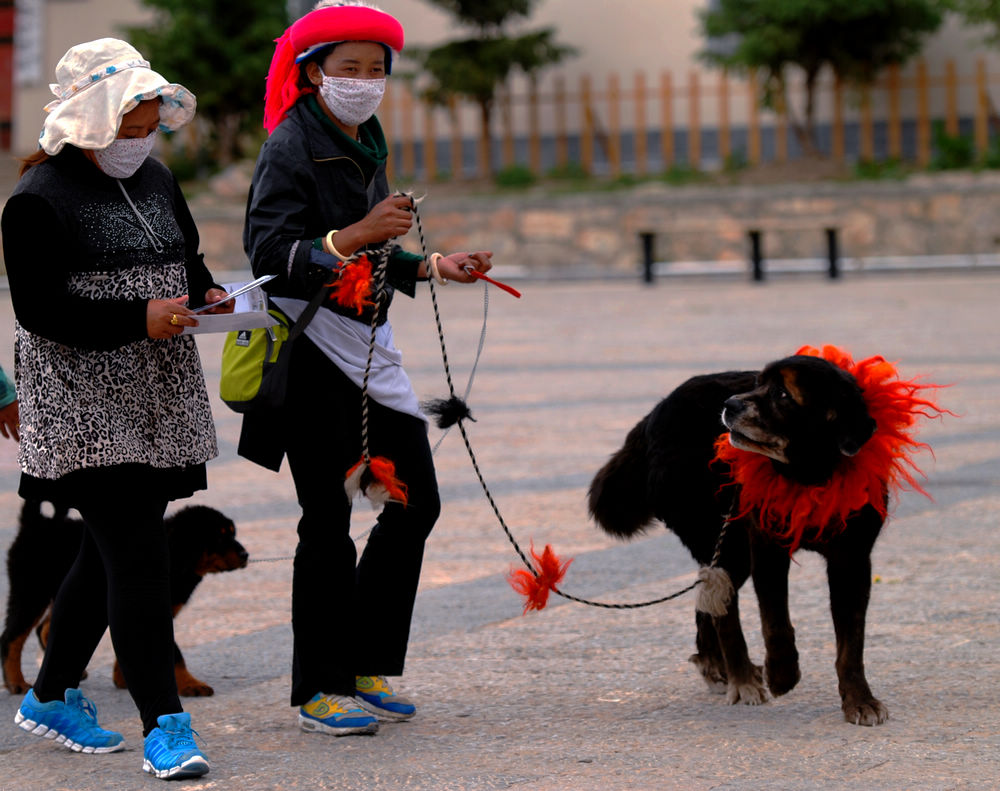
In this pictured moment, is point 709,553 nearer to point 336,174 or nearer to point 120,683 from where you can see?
point 336,174

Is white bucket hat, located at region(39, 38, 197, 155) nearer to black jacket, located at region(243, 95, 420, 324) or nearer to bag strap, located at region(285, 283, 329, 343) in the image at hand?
black jacket, located at region(243, 95, 420, 324)

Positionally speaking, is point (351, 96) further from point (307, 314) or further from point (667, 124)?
point (667, 124)

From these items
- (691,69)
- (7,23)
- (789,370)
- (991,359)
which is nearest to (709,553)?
(789,370)

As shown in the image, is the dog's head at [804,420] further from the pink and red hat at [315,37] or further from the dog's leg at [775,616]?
the pink and red hat at [315,37]

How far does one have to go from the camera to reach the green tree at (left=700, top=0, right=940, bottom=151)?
23.9m

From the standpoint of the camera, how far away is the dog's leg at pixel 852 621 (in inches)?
161

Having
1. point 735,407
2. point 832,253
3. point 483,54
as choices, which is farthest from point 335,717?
point 483,54

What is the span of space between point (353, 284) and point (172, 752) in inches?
49.7

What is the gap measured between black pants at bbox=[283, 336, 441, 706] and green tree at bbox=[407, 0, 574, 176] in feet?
71.3

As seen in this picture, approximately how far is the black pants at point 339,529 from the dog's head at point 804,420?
0.89 metres

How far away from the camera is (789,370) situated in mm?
4090

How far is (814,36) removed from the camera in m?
24.5

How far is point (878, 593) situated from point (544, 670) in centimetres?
144

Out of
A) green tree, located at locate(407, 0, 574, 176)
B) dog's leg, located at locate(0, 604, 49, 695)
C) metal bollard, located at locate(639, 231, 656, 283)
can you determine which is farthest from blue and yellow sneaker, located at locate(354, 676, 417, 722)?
green tree, located at locate(407, 0, 574, 176)
